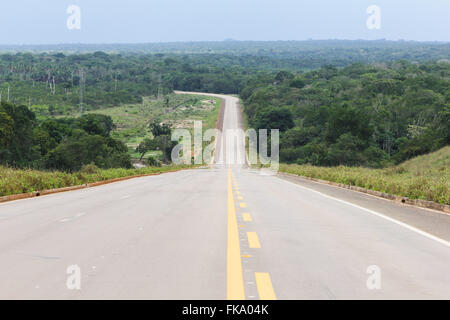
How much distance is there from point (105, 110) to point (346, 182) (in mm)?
136401

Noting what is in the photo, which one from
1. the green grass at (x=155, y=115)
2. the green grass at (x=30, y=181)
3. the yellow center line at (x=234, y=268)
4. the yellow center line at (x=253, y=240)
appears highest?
the yellow center line at (x=234, y=268)

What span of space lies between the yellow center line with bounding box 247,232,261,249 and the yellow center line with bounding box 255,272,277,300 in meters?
1.93

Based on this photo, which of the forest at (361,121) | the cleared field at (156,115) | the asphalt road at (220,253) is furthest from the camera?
the cleared field at (156,115)

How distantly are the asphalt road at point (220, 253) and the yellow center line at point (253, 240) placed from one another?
0.05 feet

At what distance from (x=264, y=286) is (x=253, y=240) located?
124 inches

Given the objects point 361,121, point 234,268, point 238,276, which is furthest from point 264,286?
point 361,121

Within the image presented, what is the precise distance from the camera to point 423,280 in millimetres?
6492

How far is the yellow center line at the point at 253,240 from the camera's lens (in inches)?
337

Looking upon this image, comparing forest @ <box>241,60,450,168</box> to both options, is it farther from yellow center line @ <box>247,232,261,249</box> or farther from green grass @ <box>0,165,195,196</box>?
yellow center line @ <box>247,232,261,249</box>

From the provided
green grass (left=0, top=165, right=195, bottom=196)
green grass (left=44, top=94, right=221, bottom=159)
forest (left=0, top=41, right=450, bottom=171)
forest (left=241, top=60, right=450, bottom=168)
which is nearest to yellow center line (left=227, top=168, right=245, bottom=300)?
green grass (left=0, top=165, right=195, bottom=196)

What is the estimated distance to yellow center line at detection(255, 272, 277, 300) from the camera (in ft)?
18.3

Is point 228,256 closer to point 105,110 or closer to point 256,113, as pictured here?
point 256,113

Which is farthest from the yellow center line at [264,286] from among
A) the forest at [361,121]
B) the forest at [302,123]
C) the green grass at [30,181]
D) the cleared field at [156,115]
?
the cleared field at [156,115]

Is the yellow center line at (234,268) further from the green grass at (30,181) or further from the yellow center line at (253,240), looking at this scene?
the green grass at (30,181)
